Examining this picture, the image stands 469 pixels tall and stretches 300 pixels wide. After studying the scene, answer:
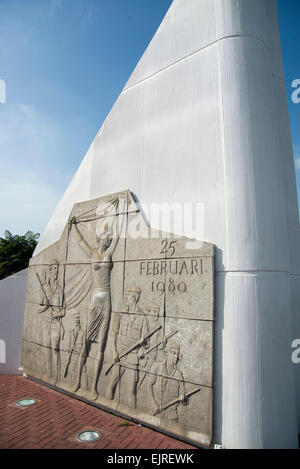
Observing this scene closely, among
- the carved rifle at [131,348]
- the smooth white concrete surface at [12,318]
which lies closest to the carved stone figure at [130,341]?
the carved rifle at [131,348]

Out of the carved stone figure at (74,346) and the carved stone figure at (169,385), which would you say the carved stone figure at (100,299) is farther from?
the carved stone figure at (169,385)

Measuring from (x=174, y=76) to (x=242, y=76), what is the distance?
1.47m

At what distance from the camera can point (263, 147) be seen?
409 cm

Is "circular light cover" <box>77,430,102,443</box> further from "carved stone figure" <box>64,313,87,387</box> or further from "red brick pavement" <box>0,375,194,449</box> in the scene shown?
"carved stone figure" <box>64,313,87,387</box>

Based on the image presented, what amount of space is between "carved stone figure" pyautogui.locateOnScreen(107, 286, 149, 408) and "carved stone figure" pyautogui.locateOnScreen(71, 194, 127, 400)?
0.33 metres

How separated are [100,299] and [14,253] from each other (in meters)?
16.8

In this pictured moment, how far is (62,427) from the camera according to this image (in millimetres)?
4371

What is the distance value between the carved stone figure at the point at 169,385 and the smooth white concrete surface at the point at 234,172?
57cm

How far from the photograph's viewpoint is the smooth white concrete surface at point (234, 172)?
3553 millimetres

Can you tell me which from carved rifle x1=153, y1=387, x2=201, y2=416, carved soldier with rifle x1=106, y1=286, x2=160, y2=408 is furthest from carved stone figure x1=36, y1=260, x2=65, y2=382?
carved rifle x1=153, y1=387, x2=201, y2=416

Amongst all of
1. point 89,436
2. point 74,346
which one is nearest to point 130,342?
point 89,436

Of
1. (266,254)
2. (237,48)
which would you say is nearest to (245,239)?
(266,254)
